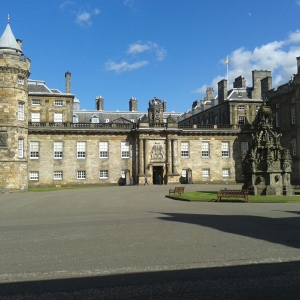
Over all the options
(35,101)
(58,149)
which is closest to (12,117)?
(58,149)

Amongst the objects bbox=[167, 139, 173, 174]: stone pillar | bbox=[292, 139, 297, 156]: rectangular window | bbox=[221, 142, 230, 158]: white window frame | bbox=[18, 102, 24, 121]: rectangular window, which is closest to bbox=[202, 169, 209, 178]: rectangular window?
bbox=[221, 142, 230, 158]: white window frame

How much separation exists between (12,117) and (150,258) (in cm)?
3193

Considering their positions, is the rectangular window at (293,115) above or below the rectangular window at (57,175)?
above

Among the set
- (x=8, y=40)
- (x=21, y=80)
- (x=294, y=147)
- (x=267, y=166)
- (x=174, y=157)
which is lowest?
(x=267, y=166)

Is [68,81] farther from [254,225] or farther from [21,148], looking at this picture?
[254,225]

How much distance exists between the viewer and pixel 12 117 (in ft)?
120

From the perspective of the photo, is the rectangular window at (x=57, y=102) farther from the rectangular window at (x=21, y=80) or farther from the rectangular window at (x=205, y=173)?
the rectangular window at (x=205, y=173)

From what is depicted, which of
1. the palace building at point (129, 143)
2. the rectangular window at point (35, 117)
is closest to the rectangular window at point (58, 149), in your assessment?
the palace building at point (129, 143)

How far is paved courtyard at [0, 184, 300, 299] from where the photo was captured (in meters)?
5.97

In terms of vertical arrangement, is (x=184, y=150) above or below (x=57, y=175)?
above

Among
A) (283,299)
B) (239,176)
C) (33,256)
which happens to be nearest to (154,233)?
(33,256)

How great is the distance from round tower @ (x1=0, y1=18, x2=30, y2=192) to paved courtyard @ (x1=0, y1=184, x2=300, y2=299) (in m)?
23.0

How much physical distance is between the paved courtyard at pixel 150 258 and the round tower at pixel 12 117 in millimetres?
23035

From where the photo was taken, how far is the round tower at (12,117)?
117ft
